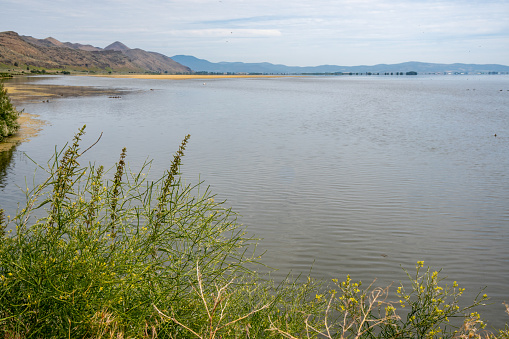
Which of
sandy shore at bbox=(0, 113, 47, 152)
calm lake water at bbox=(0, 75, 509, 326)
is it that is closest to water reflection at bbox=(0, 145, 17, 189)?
calm lake water at bbox=(0, 75, 509, 326)

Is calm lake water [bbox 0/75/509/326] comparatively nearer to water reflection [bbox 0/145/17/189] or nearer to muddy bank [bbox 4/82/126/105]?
water reflection [bbox 0/145/17/189]

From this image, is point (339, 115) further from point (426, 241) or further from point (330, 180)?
point (426, 241)

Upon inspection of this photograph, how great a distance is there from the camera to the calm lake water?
37.2ft

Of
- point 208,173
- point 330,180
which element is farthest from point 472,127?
point 208,173

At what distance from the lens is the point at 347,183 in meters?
18.2

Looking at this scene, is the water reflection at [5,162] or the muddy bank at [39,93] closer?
the water reflection at [5,162]

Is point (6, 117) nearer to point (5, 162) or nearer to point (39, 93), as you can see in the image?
point (5, 162)

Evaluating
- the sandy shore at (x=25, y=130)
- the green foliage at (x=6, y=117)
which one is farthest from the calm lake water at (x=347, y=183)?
the green foliage at (x=6, y=117)

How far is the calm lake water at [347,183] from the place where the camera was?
1135cm

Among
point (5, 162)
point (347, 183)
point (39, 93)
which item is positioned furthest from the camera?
point (39, 93)

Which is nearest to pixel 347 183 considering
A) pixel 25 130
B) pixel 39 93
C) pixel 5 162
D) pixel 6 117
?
pixel 5 162

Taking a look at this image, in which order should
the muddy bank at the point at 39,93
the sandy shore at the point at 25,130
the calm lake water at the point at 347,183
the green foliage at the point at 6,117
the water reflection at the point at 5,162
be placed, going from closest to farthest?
the calm lake water at the point at 347,183 → the water reflection at the point at 5,162 → the sandy shore at the point at 25,130 → the green foliage at the point at 6,117 → the muddy bank at the point at 39,93

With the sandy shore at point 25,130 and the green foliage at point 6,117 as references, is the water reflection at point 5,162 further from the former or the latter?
the green foliage at point 6,117

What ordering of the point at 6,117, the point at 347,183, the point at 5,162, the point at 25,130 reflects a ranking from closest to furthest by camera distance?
the point at 347,183
the point at 5,162
the point at 6,117
the point at 25,130
